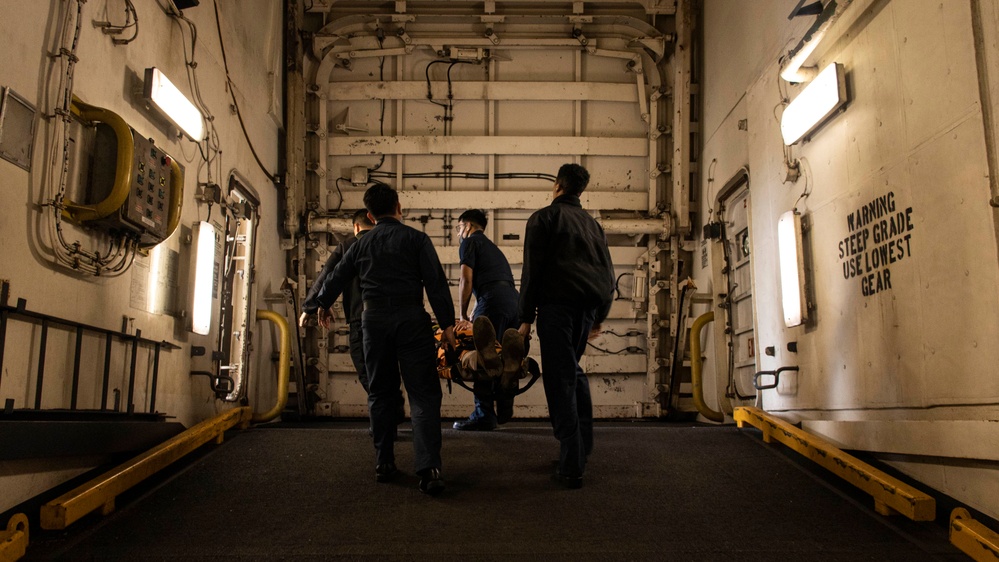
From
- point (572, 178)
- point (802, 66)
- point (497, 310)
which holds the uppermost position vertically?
point (802, 66)

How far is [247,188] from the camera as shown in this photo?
693cm

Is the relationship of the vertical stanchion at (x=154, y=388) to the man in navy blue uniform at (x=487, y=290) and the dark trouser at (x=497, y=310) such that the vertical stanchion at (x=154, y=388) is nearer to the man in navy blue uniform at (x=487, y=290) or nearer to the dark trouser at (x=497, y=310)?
the man in navy blue uniform at (x=487, y=290)

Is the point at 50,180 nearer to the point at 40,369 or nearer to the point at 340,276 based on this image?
the point at 40,369

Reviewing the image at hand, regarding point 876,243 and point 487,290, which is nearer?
point 876,243

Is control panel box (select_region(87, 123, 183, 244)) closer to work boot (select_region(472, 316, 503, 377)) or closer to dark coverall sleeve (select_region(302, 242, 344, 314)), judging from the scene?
dark coverall sleeve (select_region(302, 242, 344, 314))

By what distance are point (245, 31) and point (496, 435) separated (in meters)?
4.67

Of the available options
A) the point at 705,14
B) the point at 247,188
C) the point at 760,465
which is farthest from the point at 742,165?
the point at 247,188

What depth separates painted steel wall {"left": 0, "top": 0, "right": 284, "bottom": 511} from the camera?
348 centimetres

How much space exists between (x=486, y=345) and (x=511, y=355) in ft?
0.56

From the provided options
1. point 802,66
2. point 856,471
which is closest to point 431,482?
point 856,471

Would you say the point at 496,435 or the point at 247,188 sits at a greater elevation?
the point at 247,188

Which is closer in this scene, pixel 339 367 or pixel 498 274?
pixel 498 274

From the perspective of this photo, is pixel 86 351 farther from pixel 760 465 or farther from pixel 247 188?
pixel 760 465

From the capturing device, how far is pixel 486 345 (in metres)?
4.58
